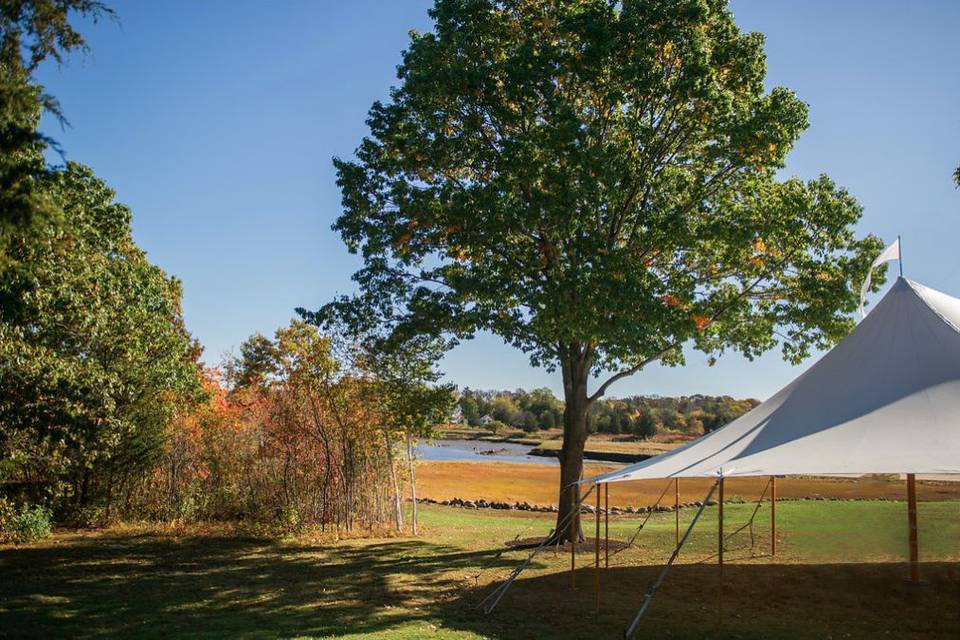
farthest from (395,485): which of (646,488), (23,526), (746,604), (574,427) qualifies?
(646,488)

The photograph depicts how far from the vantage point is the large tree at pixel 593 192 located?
1208 cm

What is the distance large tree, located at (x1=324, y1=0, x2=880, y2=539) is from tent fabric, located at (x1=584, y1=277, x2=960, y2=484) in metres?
2.66

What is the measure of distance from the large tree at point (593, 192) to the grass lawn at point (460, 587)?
247 centimetres

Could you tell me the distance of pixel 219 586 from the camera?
11.1 m

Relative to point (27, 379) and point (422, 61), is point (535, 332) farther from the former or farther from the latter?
point (27, 379)

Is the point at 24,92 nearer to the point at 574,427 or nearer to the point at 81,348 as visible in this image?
the point at 81,348

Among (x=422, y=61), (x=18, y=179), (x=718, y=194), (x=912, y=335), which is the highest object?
(x=422, y=61)

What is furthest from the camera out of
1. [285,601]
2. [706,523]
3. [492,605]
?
[706,523]

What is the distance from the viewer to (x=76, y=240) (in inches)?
533

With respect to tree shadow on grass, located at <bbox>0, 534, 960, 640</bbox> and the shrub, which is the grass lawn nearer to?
tree shadow on grass, located at <bbox>0, 534, 960, 640</bbox>

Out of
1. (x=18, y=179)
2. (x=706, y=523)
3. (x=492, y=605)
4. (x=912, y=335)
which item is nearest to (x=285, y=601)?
(x=492, y=605)

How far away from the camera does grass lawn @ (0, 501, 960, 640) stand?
816 cm

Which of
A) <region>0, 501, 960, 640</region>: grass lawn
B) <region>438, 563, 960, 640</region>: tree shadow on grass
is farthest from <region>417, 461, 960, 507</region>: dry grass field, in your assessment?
<region>438, 563, 960, 640</region>: tree shadow on grass

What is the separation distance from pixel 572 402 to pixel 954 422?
24.5 feet
